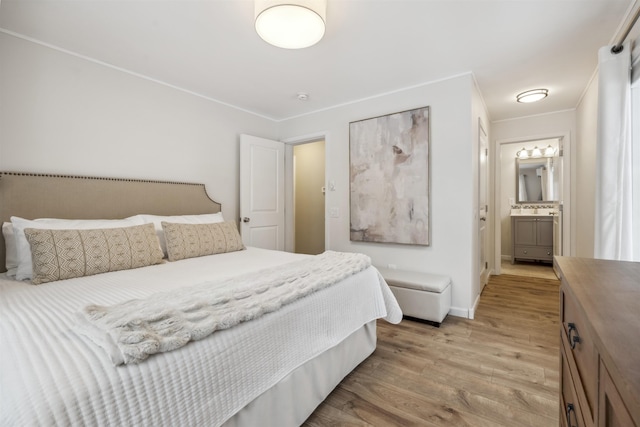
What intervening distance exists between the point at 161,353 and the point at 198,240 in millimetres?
1747

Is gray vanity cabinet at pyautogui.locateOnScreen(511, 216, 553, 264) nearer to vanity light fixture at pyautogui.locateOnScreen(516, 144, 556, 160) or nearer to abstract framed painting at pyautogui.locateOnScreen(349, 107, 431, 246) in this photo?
vanity light fixture at pyautogui.locateOnScreen(516, 144, 556, 160)

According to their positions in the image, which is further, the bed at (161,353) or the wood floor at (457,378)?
the wood floor at (457,378)

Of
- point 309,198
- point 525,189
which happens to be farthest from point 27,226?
point 525,189

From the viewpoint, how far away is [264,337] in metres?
1.20

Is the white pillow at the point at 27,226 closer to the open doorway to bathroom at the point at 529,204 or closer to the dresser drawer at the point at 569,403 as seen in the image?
the dresser drawer at the point at 569,403

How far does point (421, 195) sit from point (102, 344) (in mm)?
2851

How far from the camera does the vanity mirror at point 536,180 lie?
5.45 meters

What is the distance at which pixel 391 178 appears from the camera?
10.7ft

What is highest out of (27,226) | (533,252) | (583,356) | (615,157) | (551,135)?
(551,135)

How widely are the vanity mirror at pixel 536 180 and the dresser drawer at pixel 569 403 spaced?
5.56 metres

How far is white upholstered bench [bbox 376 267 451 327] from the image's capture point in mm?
2621

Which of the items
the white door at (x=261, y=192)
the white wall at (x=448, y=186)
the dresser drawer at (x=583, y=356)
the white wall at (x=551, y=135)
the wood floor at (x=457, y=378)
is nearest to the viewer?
the dresser drawer at (x=583, y=356)

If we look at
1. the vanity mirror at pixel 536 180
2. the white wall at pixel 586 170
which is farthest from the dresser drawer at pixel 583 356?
the vanity mirror at pixel 536 180

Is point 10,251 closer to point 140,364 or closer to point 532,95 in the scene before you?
point 140,364
